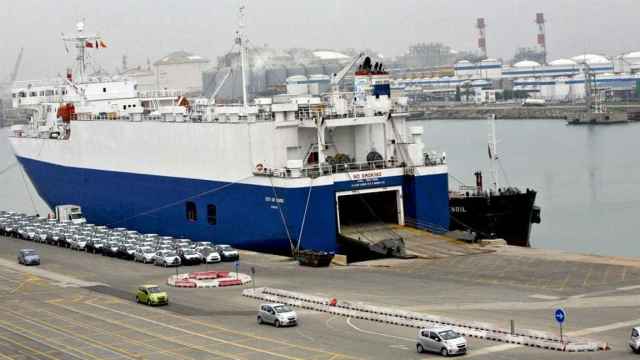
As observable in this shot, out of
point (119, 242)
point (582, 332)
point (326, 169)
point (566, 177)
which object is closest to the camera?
point (582, 332)

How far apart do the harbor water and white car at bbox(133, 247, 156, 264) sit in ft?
71.3

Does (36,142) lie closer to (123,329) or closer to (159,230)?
(159,230)

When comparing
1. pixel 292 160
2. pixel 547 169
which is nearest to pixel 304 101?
pixel 292 160

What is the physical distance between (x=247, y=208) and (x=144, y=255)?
423 cm

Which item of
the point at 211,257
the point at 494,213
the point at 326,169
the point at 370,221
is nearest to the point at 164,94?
the point at 370,221

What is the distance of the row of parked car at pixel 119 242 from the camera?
126ft

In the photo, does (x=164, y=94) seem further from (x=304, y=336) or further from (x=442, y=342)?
(x=442, y=342)

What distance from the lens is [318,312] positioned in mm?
28312

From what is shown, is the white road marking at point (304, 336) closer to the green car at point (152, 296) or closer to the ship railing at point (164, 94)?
the green car at point (152, 296)

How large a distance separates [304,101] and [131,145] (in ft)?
34.8

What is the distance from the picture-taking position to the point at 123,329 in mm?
27500

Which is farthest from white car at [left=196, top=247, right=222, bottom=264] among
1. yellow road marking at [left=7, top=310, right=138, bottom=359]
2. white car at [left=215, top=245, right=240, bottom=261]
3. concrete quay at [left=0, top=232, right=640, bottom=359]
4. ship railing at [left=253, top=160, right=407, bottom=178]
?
yellow road marking at [left=7, top=310, right=138, bottom=359]

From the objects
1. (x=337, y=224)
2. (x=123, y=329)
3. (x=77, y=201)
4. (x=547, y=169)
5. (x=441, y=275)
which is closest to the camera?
(x=123, y=329)

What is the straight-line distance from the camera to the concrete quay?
79.6 feet
